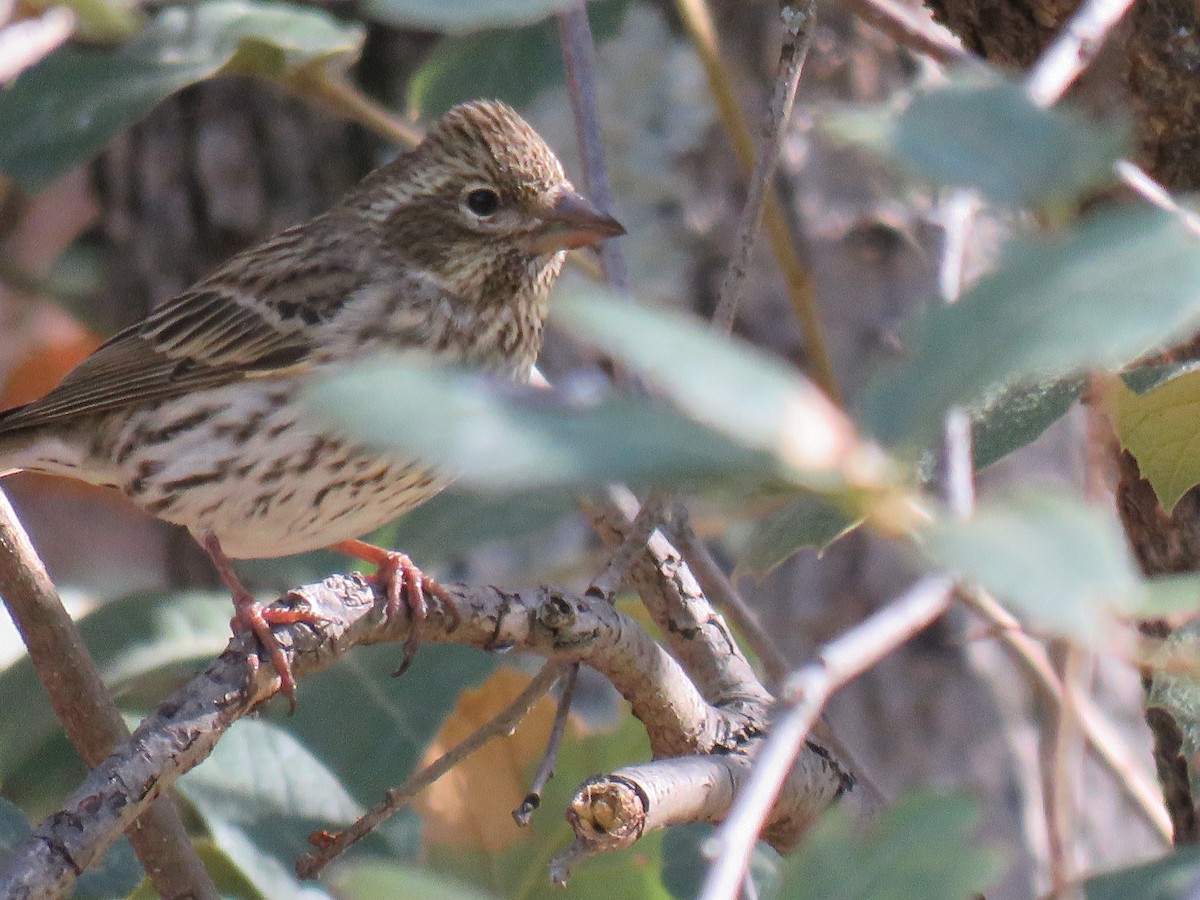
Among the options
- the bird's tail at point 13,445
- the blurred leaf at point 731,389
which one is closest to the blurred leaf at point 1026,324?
the blurred leaf at point 731,389

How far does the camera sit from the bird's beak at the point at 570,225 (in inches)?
117

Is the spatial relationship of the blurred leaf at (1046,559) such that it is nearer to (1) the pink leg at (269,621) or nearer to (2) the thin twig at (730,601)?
(1) the pink leg at (269,621)

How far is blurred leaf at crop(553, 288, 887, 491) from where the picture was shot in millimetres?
805

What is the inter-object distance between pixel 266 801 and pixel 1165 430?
1.52m

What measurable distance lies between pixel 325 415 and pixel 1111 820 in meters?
4.48

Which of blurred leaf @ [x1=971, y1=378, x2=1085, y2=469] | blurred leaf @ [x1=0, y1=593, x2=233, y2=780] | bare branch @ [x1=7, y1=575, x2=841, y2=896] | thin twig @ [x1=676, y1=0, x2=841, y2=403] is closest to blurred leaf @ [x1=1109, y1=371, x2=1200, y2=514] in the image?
blurred leaf @ [x1=971, y1=378, x2=1085, y2=469]

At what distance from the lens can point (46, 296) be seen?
518 cm

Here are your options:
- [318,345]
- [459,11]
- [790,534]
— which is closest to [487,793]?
[790,534]

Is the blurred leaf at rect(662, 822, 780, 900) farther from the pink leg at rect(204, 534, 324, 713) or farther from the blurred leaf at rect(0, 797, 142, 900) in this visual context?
the blurred leaf at rect(0, 797, 142, 900)

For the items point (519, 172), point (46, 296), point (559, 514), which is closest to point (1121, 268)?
point (559, 514)

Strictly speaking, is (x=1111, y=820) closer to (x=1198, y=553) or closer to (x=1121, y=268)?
(x=1198, y=553)

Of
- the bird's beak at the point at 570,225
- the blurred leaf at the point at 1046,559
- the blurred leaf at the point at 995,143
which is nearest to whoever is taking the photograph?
the blurred leaf at the point at 1046,559

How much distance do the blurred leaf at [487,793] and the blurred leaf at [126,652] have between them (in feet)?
1.63

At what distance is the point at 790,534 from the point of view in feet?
7.05
